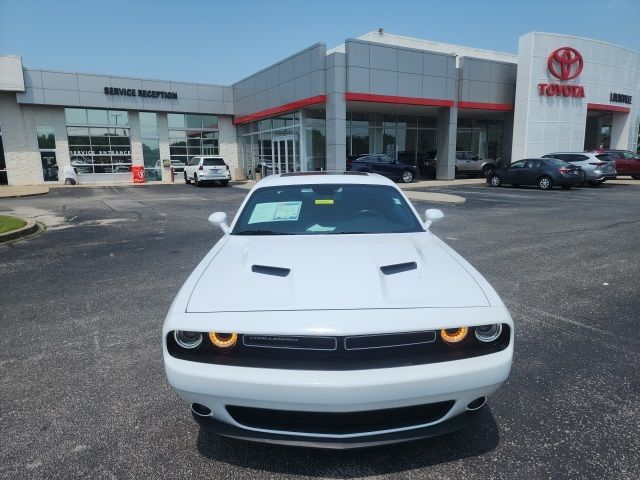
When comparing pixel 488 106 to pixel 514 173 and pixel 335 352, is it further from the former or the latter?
pixel 335 352

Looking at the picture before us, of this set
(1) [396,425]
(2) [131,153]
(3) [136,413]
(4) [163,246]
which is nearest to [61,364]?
(3) [136,413]

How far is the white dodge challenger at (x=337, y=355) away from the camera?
6.56 feet

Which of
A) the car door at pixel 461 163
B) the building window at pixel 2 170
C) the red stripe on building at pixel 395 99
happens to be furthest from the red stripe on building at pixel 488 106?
the building window at pixel 2 170

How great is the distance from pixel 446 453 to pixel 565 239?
7.37m

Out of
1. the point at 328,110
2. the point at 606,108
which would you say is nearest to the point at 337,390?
the point at 328,110

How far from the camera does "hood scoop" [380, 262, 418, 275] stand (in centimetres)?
257

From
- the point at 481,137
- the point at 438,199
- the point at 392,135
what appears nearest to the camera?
the point at 438,199

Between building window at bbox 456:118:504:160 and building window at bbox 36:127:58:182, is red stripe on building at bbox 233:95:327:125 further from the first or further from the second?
building window at bbox 456:118:504:160

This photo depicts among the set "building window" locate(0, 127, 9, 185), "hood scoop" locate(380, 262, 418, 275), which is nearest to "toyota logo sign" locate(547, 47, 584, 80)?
"hood scoop" locate(380, 262, 418, 275)

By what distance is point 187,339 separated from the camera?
220 centimetres

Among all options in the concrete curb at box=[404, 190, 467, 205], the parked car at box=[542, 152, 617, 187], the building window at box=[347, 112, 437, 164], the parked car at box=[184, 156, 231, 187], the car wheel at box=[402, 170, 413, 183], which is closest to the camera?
the concrete curb at box=[404, 190, 467, 205]

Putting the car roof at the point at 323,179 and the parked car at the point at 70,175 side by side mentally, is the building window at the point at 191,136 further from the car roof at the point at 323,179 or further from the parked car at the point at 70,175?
the car roof at the point at 323,179

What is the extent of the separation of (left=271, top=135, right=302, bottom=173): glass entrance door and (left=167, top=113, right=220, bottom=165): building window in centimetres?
730

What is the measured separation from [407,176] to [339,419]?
907 inches
